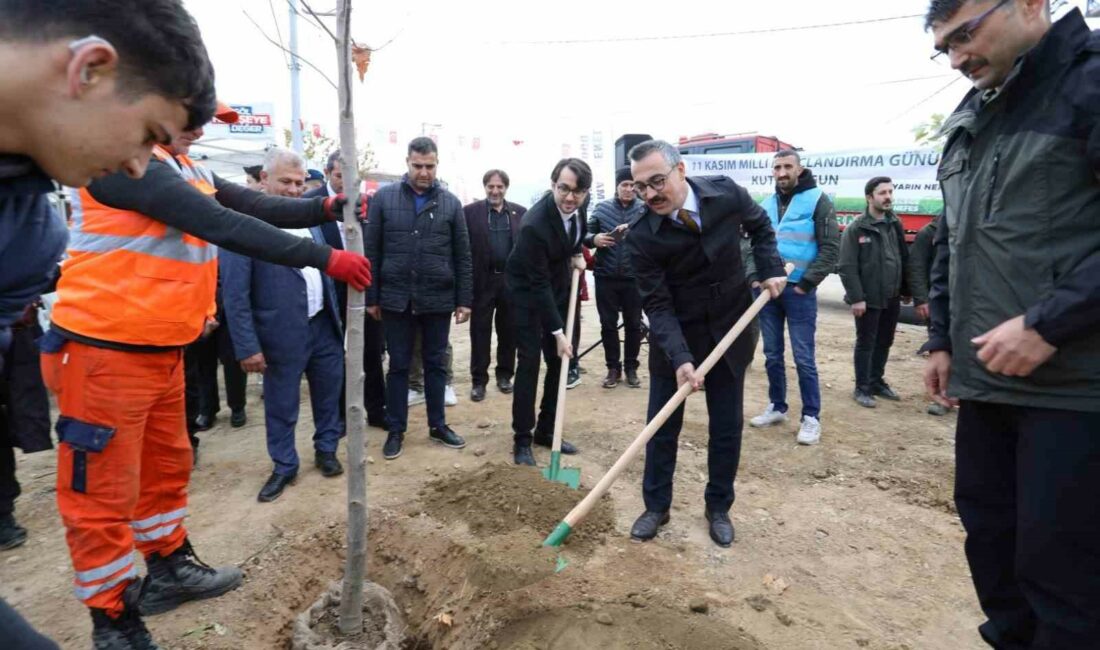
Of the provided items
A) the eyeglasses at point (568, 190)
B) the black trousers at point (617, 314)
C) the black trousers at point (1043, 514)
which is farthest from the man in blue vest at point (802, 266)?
the black trousers at point (1043, 514)

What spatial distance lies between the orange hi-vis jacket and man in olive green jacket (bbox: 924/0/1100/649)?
2653 millimetres

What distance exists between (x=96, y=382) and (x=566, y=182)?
9.35 feet

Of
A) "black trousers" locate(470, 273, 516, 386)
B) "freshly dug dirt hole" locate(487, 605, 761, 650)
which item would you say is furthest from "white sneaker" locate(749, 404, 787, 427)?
"freshly dug dirt hole" locate(487, 605, 761, 650)

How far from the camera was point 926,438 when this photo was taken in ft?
15.9

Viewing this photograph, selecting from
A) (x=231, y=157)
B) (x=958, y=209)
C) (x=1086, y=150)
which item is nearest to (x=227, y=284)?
(x=958, y=209)

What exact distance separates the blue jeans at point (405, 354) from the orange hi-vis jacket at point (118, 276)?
→ 2.17 metres

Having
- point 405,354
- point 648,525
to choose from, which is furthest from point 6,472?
point 648,525

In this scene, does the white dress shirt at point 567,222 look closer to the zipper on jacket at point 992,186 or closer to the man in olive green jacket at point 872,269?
the man in olive green jacket at point 872,269

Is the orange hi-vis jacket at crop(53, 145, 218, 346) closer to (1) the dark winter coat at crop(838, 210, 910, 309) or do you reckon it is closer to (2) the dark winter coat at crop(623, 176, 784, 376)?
(2) the dark winter coat at crop(623, 176, 784, 376)

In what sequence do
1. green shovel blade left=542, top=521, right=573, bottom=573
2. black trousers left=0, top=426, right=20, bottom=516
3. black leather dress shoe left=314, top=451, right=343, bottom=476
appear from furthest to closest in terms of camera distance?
1. black leather dress shoe left=314, top=451, right=343, bottom=476
2. black trousers left=0, top=426, right=20, bottom=516
3. green shovel blade left=542, top=521, right=573, bottom=573

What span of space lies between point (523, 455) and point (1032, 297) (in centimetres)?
329

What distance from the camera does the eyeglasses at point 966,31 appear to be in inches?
64.5

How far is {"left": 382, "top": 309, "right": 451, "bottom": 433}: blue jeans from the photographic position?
4469 millimetres

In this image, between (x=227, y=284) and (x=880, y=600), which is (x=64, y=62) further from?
(x=880, y=600)
